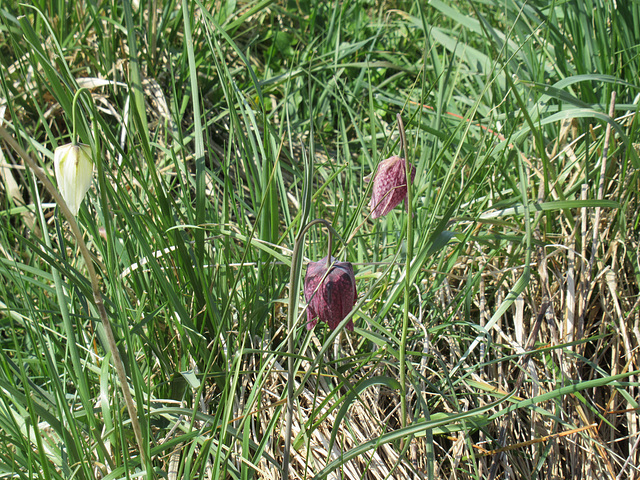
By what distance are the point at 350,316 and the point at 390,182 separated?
0.39 metres

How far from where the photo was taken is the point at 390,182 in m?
1.12

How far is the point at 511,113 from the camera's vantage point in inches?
66.8

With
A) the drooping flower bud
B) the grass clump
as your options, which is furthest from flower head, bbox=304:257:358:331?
the drooping flower bud

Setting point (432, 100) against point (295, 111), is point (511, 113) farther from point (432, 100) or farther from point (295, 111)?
point (295, 111)

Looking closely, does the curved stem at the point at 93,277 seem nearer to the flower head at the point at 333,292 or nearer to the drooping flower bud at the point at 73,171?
the drooping flower bud at the point at 73,171

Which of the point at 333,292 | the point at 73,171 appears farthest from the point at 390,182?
the point at 73,171

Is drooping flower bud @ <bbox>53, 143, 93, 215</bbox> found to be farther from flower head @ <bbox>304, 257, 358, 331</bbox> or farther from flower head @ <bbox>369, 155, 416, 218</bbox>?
flower head @ <bbox>369, 155, 416, 218</bbox>

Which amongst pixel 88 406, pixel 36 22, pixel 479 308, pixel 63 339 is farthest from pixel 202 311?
pixel 36 22

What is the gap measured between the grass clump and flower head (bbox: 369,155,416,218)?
71 millimetres

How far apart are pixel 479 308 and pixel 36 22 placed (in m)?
1.72

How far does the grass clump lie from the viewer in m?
0.97

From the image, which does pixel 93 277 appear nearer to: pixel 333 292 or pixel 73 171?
pixel 73 171

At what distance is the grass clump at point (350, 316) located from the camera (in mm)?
970

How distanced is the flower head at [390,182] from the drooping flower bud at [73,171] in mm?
567
